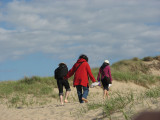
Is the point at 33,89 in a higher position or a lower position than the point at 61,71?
lower

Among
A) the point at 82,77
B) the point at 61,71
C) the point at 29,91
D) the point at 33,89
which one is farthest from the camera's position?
the point at 33,89

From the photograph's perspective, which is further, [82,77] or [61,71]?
[61,71]

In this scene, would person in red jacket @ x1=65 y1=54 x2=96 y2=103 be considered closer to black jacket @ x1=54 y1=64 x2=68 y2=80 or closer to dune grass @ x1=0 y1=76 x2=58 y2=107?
black jacket @ x1=54 y1=64 x2=68 y2=80

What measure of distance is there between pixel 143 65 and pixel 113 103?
881 inches

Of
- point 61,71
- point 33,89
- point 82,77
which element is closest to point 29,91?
point 33,89

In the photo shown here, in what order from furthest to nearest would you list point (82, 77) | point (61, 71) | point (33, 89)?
point (33, 89) < point (61, 71) < point (82, 77)

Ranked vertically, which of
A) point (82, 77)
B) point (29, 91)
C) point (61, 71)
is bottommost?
point (29, 91)

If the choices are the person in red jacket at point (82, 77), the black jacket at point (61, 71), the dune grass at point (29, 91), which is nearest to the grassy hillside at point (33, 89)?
the dune grass at point (29, 91)

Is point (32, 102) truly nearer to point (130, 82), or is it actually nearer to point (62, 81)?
point (62, 81)

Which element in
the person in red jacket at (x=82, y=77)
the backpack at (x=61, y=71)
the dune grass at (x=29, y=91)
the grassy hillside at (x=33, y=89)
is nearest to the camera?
the person in red jacket at (x=82, y=77)

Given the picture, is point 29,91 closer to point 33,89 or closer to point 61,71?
point 33,89

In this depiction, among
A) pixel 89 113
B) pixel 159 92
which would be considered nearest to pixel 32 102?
pixel 89 113

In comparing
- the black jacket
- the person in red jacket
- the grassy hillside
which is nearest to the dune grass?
the grassy hillside

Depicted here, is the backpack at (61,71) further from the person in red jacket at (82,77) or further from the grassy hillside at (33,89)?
the grassy hillside at (33,89)
